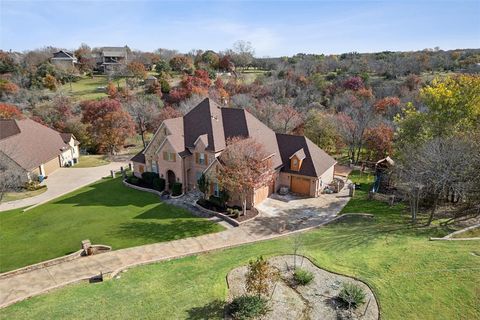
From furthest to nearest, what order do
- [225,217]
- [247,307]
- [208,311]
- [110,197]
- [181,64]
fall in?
[181,64] < [110,197] < [225,217] < [208,311] < [247,307]

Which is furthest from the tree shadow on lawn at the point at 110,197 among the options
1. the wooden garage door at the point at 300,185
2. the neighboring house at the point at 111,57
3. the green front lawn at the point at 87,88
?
the neighboring house at the point at 111,57

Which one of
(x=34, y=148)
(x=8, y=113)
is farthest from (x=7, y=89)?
(x=34, y=148)

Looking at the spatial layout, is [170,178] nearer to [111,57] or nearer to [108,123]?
[108,123]

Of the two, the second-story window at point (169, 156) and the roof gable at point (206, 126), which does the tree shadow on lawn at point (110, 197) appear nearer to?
the second-story window at point (169, 156)

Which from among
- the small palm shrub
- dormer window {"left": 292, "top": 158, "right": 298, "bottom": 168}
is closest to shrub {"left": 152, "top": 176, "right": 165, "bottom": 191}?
the small palm shrub

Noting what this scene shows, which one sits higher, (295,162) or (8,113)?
(8,113)

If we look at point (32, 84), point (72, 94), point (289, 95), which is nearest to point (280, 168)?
point (289, 95)
